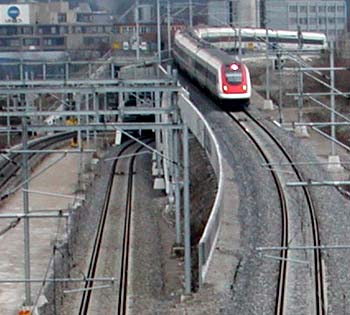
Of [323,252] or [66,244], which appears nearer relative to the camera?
[323,252]

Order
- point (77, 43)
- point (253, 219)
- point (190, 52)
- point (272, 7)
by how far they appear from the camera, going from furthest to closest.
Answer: point (77, 43), point (272, 7), point (190, 52), point (253, 219)

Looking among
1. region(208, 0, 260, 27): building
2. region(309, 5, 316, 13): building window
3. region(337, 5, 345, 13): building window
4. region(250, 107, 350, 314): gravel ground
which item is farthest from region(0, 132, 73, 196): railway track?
region(208, 0, 260, 27): building

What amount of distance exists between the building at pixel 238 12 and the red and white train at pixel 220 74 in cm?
1779

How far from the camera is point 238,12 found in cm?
4800

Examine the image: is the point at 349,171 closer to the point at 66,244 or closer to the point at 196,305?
the point at 66,244

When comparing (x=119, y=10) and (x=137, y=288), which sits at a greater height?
(x=119, y=10)

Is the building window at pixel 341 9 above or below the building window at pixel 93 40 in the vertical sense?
above

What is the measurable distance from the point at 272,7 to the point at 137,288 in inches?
1314

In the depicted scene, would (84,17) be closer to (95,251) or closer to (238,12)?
(238,12)

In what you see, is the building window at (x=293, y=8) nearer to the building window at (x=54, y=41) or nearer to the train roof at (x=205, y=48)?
the train roof at (x=205, y=48)

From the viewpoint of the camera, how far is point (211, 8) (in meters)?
50.2

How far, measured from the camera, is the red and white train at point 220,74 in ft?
76.4

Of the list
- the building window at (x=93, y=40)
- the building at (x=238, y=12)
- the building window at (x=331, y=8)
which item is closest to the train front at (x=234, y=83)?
the building window at (x=331, y=8)

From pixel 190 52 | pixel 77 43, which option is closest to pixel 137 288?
pixel 190 52
